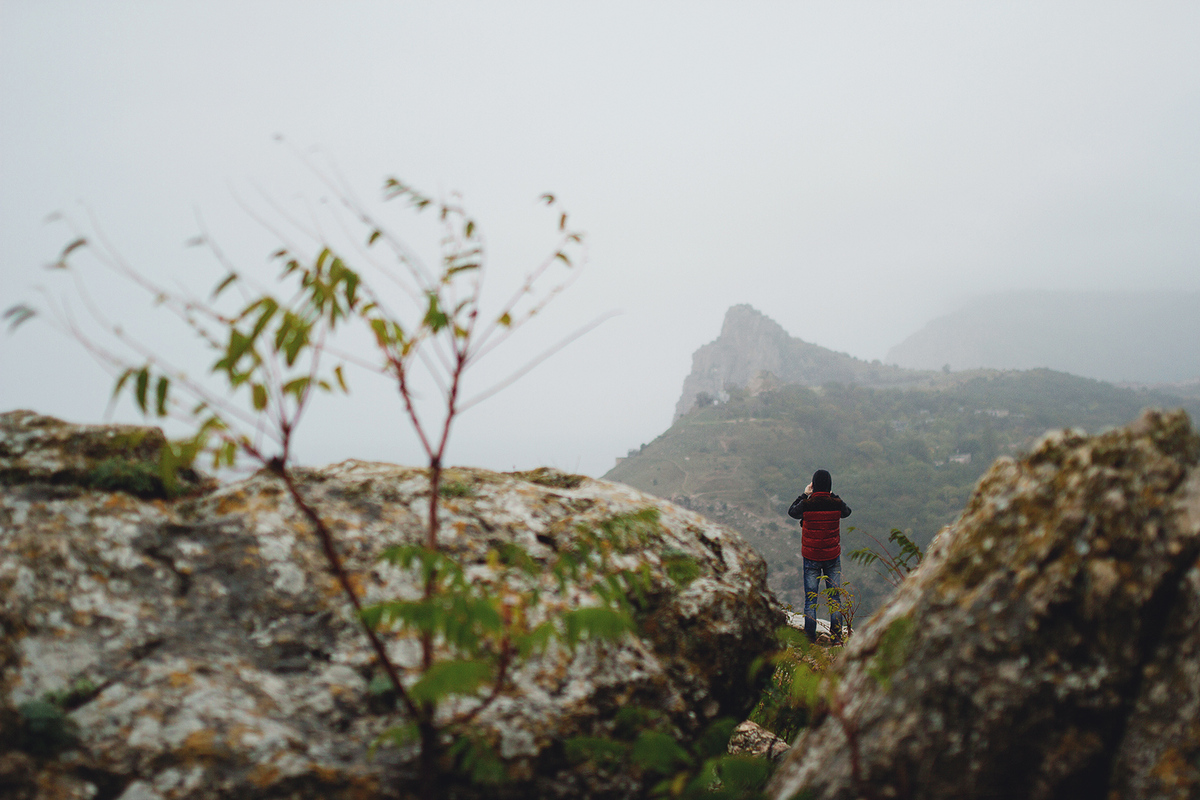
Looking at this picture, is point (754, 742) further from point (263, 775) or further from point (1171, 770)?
point (263, 775)

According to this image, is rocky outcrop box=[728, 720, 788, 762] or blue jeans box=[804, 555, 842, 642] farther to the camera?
blue jeans box=[804, 555, 842, 642]

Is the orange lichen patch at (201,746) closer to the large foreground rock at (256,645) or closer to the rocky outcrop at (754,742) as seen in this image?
the large foreground rock at (256,645)

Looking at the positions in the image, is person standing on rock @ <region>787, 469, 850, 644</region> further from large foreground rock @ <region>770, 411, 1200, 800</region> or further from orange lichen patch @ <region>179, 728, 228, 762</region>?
orange lichen patch @ <region>179, 728, 228, 762</region>

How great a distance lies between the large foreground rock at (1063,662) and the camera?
7.45ft

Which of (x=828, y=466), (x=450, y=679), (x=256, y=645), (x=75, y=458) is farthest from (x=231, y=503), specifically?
(x=828, y=466)

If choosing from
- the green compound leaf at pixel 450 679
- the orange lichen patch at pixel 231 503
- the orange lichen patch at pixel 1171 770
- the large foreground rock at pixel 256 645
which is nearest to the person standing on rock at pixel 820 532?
the large foreground rock at pixel 256 645

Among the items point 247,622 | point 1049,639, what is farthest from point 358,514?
point 1049,639

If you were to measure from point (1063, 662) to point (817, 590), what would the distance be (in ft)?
23.5

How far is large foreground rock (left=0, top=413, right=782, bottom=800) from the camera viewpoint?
261 cm

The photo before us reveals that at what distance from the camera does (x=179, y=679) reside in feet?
9.47

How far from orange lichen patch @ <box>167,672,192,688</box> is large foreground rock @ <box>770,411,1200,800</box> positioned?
10.2 feet

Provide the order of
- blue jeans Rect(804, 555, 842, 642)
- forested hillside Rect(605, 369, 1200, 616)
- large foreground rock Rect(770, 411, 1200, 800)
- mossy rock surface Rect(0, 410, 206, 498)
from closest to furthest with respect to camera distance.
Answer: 1. large foreground rock Rect(770, 411, 1200, 800)
2. mossy rock surface Rect(0, 410, 206, 498)
3. blue jeans Rect(804, 555, 842, 642)
4. forested hillside Rect(605, 369, 1200, 616)

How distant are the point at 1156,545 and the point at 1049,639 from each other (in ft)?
2.05

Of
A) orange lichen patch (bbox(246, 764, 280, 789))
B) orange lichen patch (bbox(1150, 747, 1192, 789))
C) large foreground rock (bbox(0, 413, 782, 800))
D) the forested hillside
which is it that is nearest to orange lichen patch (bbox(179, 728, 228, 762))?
large foreground rock (bbox(0, 413, 782, 800))
